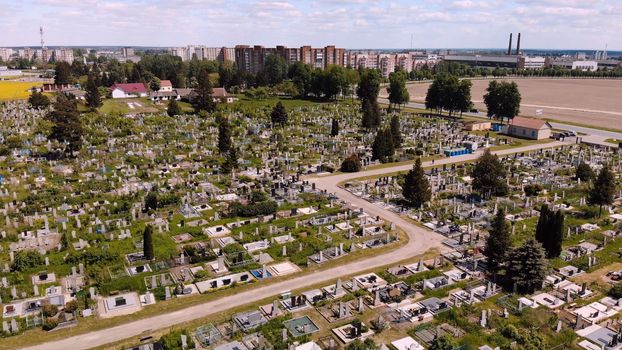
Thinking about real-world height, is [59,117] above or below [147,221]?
above

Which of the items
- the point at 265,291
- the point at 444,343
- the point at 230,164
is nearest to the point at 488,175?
the point at 444,343

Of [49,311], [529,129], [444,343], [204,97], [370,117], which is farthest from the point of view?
[204,97]

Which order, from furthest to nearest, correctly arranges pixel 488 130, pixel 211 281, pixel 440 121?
1. pixel 440 121
2. pixel 488 130
3. pixel 211 281

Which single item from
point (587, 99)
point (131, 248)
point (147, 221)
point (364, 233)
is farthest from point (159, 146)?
point (587, 99)

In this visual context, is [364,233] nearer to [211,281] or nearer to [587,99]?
[211,281]

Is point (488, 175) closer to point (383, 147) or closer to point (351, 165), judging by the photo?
point (351, 165)

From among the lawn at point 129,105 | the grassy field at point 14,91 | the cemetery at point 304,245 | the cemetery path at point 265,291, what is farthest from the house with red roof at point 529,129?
the grassy field at point 14,91
